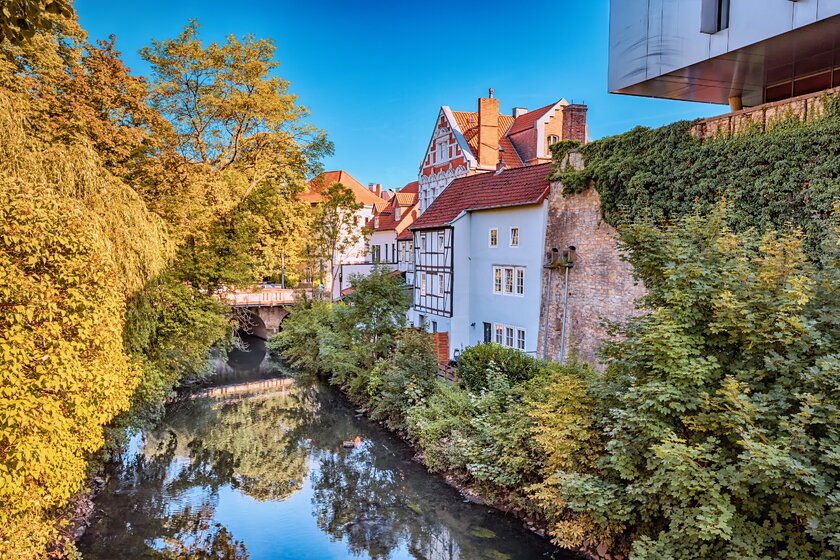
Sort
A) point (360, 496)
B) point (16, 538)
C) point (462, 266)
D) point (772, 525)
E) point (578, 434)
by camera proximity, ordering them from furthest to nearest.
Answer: point (462, 266) → point (360, 496) → point (578, 434) → point (772, 525) → point (16, 538)

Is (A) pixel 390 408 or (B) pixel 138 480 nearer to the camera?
(B) pixel 138 480

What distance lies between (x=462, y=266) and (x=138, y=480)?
40.5 feet

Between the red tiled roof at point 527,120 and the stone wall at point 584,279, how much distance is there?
1282 centimetres

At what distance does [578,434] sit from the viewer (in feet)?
31.4

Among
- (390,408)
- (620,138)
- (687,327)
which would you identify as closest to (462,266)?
(390,408)

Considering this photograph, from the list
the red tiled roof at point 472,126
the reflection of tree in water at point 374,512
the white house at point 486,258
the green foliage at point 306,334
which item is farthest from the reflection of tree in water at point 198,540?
the red tiled roof at point 472,126

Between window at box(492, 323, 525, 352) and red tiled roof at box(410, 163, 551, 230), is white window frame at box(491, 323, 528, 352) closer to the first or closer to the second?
window at box(492, 323, 525, 352)

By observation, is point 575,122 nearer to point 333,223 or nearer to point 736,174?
point 736,174

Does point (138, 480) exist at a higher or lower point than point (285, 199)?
lower

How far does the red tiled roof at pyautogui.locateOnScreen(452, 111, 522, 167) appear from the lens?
28344 mm

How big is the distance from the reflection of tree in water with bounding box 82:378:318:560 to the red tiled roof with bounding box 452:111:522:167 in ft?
48.5


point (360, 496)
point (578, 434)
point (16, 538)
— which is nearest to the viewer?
point (16, 538)

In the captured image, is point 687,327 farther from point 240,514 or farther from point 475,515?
point 240,514

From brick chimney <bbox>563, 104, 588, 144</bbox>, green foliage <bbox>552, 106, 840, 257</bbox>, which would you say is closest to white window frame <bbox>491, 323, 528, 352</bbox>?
green foliage <bbox>552, 106, 840, 257</bbox>
